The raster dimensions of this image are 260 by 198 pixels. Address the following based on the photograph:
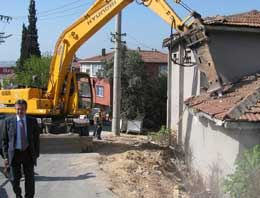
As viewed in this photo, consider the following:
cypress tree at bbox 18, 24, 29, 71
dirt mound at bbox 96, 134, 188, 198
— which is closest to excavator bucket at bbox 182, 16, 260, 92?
dirt mound at bbox 96, 134, 188, 198

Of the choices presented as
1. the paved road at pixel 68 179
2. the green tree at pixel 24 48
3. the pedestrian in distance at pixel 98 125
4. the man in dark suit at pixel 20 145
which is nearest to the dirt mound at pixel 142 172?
the paved road at pixel 68 179

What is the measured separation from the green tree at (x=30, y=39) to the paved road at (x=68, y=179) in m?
49.2

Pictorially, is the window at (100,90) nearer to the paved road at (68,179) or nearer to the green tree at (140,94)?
the green tree at (140,94)

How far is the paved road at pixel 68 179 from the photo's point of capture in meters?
9.81

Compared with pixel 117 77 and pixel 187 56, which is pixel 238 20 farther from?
pixel 117 77

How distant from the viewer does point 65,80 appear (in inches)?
720

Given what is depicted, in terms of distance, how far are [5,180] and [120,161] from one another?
424cm

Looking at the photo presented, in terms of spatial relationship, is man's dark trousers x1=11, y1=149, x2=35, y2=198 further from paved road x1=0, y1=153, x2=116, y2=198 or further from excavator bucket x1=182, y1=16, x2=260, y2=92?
excavator bucket x1=182, y1=16, x2=260, y2=92

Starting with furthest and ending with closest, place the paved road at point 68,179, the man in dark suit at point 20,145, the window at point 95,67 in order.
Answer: the window at point 95,67 → the paved road at point 68,179 → the man in dark suit at point 20,145

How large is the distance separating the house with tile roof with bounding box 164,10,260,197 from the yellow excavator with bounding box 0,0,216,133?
328 cm

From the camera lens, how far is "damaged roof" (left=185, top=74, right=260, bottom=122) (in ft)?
31.1

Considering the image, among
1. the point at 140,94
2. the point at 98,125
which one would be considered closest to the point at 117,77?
the point at 98,125

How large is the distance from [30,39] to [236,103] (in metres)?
55.5

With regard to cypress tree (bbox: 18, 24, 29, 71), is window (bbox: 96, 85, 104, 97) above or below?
below
